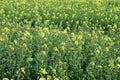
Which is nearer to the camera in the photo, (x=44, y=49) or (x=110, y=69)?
(x=110, y=69)

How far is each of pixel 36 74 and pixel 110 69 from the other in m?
1.21

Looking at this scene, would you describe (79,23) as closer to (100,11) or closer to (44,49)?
(100,11)

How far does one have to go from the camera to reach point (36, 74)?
219 inches

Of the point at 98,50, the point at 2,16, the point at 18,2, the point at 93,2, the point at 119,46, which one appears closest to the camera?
Answer: the point at 98,50

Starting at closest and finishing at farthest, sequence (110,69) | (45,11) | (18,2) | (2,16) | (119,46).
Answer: (110,69)
(119,46)
(2,16)
(45,11)
(18,2)

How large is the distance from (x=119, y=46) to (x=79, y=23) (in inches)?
122

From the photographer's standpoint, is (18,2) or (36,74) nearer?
(36,74)

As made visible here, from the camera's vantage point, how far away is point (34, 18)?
954 cm

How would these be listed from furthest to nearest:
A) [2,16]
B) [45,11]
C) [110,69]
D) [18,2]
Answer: [18,2] < [45,11] < [2,16] < [110,69]

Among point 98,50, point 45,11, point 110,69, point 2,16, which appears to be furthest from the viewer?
point 45,11

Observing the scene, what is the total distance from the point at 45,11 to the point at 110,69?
4.92m

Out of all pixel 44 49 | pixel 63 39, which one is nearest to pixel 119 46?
pixel 63 39

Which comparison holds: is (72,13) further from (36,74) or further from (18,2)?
(36,74)

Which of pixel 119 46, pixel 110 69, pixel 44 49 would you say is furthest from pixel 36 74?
pixel 119 46
